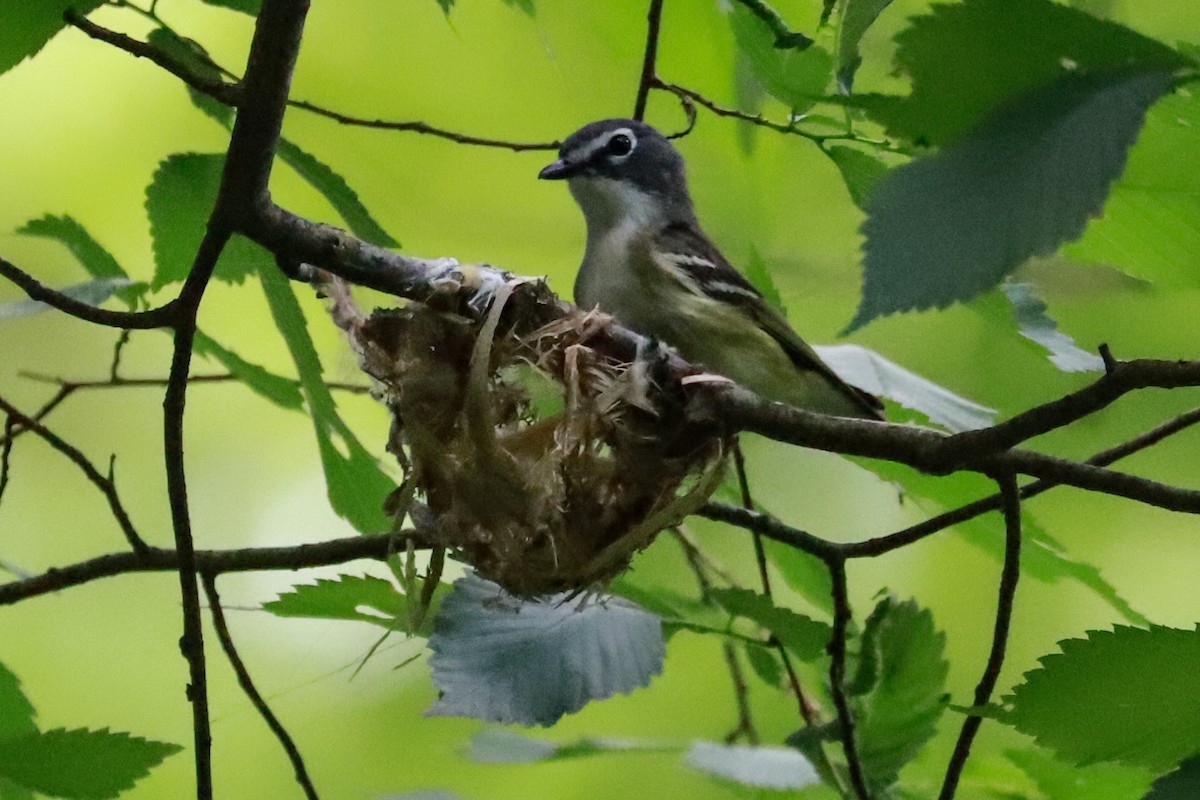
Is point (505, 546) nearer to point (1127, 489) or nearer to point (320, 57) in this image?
point (1127, 489)

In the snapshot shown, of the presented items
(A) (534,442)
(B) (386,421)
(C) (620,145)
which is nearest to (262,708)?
(A) (534,442)

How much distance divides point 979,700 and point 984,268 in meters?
1.21

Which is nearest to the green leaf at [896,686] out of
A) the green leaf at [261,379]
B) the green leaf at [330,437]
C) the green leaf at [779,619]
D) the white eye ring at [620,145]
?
the green leaf at [779,619]

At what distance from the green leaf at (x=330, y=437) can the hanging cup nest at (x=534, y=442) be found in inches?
3.0

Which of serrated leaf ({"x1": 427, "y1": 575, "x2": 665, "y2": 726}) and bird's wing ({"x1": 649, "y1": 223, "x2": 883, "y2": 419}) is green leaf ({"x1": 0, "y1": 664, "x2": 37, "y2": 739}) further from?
bird's wing ({"x1": 649, "y1": 223, "x2": 883, "y2": 419})

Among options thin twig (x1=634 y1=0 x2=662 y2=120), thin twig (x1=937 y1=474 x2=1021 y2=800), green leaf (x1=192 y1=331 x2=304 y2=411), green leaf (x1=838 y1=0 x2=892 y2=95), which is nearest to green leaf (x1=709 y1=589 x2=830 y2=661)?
thin twig (x1=937 y1=474 x2=1021 y2=800)

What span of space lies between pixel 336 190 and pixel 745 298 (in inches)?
44.2

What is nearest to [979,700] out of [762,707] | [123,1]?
[123,1]

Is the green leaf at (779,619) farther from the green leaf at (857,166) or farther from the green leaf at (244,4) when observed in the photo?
the green leaf at (244,4)

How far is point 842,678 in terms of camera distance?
1858 millimetres

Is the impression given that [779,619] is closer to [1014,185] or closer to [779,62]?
[779,62]

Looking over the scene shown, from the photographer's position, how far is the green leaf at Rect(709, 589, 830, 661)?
165cm

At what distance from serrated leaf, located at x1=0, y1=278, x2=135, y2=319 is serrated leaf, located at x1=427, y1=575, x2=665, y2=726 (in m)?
0.71

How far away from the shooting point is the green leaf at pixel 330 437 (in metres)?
1.54
